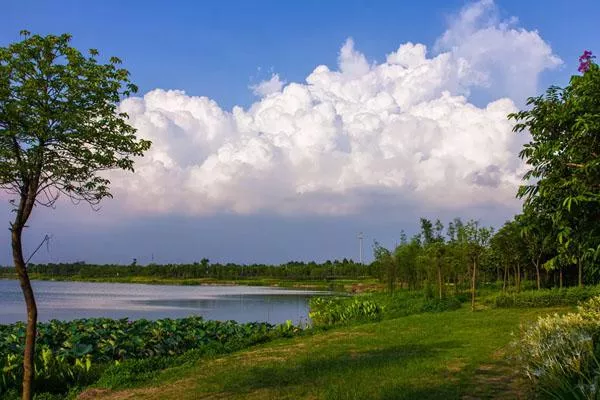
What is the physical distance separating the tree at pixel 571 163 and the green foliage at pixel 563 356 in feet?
3.25

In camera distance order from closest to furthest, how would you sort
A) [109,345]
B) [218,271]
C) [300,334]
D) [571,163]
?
[571,163] < [109,345] < [300,334] < [218,271]

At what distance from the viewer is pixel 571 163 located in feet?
18.2

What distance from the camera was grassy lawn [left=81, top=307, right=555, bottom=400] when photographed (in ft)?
26.2

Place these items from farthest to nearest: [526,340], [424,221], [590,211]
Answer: [424,221] → [526,340] → [590,211]

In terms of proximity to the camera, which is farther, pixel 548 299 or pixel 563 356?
pixel 548 299

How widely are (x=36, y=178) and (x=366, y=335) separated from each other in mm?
10868

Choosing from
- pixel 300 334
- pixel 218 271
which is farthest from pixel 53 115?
pixel 218 271

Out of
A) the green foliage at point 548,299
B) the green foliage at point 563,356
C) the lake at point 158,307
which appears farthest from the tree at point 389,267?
the green foliage at point 563,356

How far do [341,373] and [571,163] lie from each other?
18.3 ft

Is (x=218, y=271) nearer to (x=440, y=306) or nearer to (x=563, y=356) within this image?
(x=440, y=306)

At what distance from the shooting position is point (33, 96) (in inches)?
227

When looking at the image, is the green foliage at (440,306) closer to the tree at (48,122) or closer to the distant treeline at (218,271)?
the tree at (48,122)

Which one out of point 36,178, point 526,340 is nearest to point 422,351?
point 526,340

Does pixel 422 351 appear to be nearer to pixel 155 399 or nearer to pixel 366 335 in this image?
pixel 366 335
